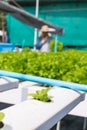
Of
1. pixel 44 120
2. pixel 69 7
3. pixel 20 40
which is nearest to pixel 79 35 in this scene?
pixel 69 7

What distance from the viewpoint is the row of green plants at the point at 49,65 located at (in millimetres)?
4008

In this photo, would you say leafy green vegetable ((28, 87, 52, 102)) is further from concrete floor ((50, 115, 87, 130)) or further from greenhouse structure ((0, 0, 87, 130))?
concrete floor ((50, 115, 87, 130))

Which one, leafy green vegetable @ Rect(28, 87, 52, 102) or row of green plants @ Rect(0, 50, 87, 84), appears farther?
row of green plants @ Rect(0, 50, 87, 84)

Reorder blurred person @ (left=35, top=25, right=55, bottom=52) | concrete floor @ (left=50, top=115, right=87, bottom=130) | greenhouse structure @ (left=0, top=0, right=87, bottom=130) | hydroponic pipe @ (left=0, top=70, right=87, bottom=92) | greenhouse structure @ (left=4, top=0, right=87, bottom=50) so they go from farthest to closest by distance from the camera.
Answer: greenhouse structure @ (left=4, top=0, right=87, bottom=50), blurred person @ (left=35, top=25, right=55, bottom=52), concrete floor @ (left=50, top=115, right=87, bottom=130), hydroponic pipe @ (left=0, top=70, right=87, bottom=92), greenhouse structure @ (left=0, top=0, right=87, bottom=130)

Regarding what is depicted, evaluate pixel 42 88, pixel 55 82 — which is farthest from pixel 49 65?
pixel 55 82

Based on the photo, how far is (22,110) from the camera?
6.81 ft

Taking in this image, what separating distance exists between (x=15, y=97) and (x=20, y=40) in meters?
14.3

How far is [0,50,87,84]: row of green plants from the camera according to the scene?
4.01 m

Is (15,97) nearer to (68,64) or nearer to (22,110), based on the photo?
(22,110)

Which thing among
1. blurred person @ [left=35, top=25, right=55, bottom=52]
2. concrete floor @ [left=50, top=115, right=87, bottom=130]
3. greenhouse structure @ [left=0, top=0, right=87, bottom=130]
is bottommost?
concrete floor @ [left=50, top=115, right=87, bottom=130]

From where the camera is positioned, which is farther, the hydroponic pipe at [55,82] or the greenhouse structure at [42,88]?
the hydroponic pipe at [55,82]

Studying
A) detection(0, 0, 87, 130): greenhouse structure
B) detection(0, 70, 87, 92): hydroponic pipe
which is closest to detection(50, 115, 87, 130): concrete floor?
detection(0, 0, 87, 130): greenhouse structure

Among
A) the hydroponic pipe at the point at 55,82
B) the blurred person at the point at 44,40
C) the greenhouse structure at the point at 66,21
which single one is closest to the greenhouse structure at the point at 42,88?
the hydroponic pipe at the point at 55,82

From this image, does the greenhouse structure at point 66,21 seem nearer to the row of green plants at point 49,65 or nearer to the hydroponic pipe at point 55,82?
the row of green plants at point 49,65
